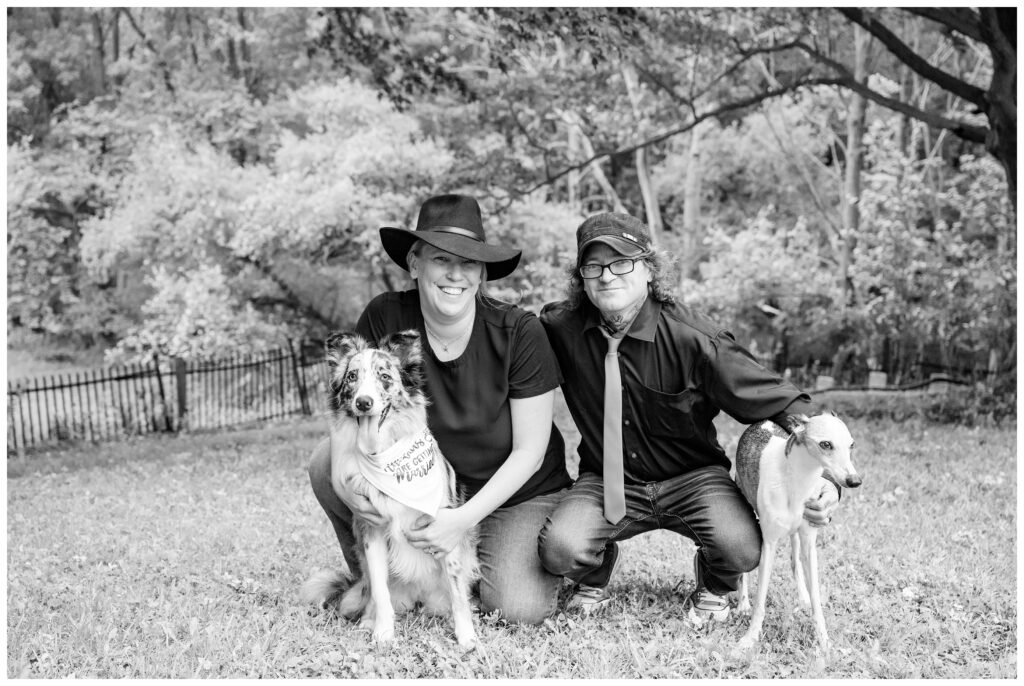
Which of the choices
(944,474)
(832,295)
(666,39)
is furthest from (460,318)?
(832,295)

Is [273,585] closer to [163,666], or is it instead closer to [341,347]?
[163,666]

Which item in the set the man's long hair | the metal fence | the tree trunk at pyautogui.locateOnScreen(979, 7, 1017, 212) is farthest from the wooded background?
the man's long hair

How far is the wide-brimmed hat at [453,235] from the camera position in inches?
136

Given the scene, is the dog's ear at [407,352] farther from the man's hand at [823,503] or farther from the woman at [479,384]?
the man's hand at [823,503]

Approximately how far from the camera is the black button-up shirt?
11.6 feet

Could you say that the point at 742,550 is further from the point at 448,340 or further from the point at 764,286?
the point at 764,286

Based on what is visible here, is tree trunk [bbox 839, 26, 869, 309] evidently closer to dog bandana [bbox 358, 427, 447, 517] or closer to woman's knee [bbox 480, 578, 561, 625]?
woman's knee [bbox 480, 578, 561, 625]

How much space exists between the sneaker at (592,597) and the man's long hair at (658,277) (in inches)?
46.8

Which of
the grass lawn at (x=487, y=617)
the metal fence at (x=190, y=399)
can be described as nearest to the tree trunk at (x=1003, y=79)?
the grass lawn at (x=487, y=617)

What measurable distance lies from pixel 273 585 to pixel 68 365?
22.9 meters

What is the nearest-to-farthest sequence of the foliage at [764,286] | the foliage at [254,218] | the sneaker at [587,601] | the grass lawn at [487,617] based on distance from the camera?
the grass lawn at [487,617]
the sneaker at [587,601]
the foliage at [254,218]
the foliage at [764,286]

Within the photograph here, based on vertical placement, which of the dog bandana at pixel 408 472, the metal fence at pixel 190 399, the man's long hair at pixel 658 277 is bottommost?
the metal fence at pixel 190 399

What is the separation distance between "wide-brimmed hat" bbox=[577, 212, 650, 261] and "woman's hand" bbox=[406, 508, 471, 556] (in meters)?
1.22

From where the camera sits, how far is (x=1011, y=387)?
1069 centimetres
